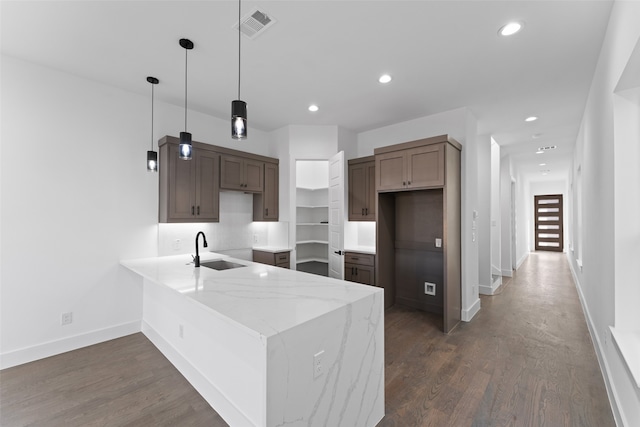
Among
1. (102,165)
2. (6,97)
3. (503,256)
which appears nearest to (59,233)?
(102,165)

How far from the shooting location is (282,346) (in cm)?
134

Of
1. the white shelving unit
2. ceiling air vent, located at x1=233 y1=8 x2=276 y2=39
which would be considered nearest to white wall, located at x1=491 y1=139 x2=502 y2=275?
the white shelving unit

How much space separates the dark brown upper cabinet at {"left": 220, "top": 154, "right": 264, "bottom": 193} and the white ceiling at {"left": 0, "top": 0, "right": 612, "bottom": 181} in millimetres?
707

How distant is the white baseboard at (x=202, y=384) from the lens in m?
1.88

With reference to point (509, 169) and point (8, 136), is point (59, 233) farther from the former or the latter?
point (509, 169)

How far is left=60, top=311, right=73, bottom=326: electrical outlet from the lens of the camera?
2971mm

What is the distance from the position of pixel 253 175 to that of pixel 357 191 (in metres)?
1.67

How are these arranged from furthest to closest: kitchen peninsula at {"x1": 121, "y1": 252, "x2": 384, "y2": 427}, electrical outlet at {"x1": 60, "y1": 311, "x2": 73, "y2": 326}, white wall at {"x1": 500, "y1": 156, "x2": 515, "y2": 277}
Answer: white wall at {"x1": 500, "y1": 156, "x2": 515, "y2": 277}, electrical outlet at {"x1": 60, "y1": 311, "x2": 73, "y2": 326}, kitchen peninsula at {"x1": 121, "y1": 252, "x2": 384, "y2": 427}

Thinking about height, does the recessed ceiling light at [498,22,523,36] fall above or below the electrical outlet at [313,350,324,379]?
above

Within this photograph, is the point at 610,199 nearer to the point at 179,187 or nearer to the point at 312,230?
the point at 312,230

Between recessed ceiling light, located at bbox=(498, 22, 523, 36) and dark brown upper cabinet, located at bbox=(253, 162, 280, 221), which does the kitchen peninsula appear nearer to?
dark brown upper cabinet, located at bbox=(253, 162, 280, 221)

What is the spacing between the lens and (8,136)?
106 inches

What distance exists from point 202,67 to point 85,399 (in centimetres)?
308

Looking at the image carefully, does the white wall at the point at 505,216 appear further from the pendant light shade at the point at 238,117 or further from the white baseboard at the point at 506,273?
the pendant light shade at the point at 238,117
